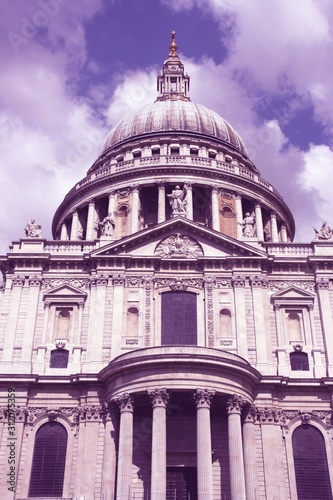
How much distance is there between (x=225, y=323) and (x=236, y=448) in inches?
331

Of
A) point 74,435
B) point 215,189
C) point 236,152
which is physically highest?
point 236,152

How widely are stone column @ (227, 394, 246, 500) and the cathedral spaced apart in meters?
0.09

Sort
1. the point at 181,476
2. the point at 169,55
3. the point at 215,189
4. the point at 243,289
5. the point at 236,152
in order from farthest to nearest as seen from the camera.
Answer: the point at 169,55 < the point at 236,152 < the point at 215,189 < the point at 243,289 < the point at 181,476

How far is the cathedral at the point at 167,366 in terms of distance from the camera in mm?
31828

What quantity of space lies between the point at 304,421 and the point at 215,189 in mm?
24502

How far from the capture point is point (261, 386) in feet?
114

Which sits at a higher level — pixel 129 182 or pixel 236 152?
pixel 236 152

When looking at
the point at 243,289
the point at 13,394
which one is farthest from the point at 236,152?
the point at 13,394

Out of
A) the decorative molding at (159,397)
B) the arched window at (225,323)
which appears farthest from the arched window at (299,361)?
the decorative molding at (159,397)

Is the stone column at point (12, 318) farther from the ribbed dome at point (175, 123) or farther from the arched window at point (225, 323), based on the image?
the ribbed dome at point (175, 123)

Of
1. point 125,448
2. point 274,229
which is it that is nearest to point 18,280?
point 125,448

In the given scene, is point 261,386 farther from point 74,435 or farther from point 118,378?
point 74,435

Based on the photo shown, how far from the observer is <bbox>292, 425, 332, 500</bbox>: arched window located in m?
32.8

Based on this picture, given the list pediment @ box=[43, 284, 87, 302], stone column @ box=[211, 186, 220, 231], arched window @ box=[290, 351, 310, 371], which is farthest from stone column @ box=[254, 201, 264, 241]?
pediment @ box=[43, 284, 87, 302]
